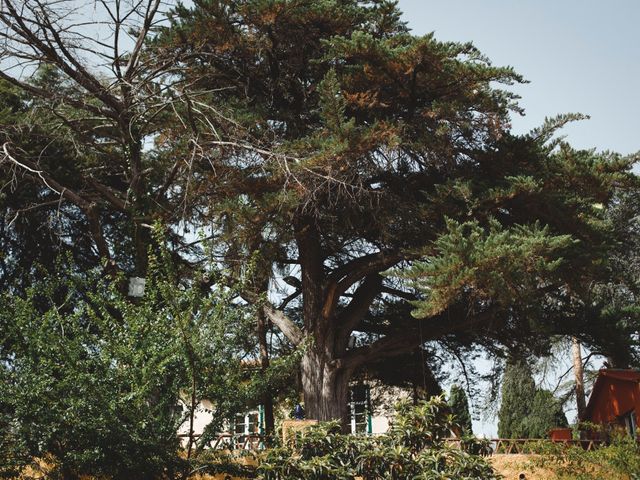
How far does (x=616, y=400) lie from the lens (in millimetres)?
22438

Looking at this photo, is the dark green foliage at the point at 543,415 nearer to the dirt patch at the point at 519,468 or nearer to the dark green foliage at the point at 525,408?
the dark green foliage at the point at 525,408

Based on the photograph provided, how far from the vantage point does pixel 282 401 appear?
73.4 feet

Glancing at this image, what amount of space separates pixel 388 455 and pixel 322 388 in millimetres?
8250

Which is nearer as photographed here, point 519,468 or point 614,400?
point 519,468

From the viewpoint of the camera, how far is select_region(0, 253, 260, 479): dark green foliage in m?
10.5

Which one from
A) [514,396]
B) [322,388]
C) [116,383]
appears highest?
[514,396]

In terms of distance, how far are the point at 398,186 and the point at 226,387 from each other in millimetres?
8147

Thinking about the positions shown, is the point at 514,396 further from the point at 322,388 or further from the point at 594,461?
the point at 594,461

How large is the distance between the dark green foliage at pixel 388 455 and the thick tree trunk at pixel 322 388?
7.50 m

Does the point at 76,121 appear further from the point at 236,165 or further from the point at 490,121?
the point at 490,121

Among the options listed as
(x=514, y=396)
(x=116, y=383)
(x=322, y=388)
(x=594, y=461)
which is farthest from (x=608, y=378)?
(x=116, y=383)

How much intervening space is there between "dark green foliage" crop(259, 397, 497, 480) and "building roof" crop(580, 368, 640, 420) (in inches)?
425

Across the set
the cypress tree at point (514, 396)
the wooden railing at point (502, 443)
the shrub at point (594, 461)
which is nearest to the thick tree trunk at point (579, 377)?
the cypress tree at point (514, 396)

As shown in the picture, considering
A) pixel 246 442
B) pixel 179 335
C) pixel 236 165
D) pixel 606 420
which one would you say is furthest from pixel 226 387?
pixel 606 420
